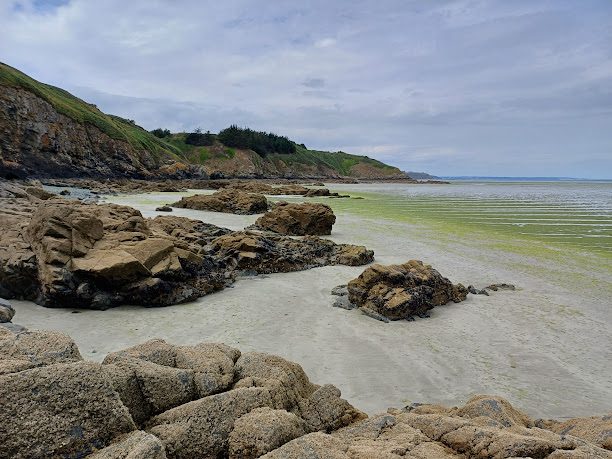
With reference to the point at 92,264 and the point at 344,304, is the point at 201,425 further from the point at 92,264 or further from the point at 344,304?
the point at 92,264

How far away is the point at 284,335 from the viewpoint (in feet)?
33.8

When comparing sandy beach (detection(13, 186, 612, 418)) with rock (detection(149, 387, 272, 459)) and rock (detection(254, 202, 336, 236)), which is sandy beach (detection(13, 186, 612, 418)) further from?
rock (detection(254, 202, 336, 236))

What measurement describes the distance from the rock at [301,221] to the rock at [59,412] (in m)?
20.8

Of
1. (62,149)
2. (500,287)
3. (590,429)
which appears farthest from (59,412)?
(62,149)

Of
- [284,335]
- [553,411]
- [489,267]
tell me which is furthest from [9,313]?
[489,267]

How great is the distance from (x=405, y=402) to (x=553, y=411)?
255 centimetres

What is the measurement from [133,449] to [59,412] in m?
0.71

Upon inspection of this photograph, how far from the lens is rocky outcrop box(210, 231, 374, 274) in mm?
16109

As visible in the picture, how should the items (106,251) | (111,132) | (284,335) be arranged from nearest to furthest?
(284,335) → (106,251) → (111,132)

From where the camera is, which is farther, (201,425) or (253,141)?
(253,141)

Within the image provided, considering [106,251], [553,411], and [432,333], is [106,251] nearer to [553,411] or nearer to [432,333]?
[432,333]

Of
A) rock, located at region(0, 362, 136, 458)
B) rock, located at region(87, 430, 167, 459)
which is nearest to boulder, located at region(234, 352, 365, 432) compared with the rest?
rock, located at region(87, 430, 167, 459)

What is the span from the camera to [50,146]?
2579 inches

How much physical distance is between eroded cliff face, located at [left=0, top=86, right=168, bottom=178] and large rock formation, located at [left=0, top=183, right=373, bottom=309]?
158ft
